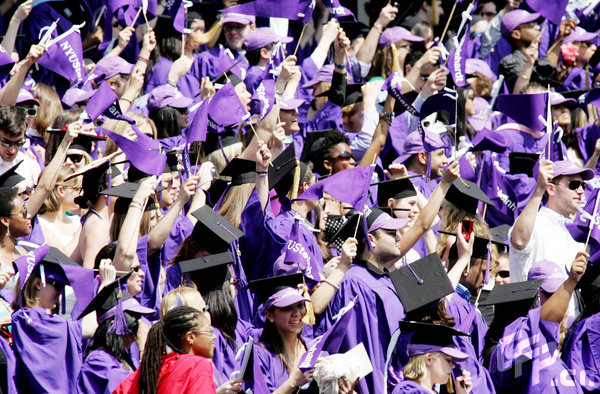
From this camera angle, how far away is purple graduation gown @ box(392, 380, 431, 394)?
5.25 metres

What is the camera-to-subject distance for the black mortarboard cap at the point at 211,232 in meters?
5.87

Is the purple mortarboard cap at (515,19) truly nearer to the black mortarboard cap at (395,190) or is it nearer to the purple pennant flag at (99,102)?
the black mortarboard cap at (395,190)

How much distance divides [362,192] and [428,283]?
0.83 metres

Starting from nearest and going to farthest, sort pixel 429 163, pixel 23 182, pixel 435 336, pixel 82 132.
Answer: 1. pixel 435 336
2. pixel 23 182
3. pixel 82 132
4. pixel 429 163

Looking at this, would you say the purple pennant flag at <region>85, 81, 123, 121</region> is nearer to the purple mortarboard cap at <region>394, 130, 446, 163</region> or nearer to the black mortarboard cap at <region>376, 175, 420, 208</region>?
the black mortarboard cap at <region>376, 175, 420, 208</region>

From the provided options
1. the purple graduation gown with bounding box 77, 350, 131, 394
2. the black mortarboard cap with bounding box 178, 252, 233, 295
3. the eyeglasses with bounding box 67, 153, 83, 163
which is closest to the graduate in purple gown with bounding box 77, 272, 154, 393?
the purple graduation gown with bounding box 77, 350, 131, 394

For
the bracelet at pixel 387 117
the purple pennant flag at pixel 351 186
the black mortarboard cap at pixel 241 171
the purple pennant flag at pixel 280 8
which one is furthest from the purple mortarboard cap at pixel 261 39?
the purple pennant flag at pixel 351 186

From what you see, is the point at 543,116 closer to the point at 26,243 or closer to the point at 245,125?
the point at 245,125

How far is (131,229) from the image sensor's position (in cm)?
556

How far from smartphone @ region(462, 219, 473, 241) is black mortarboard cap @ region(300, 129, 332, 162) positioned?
1638 millimetres

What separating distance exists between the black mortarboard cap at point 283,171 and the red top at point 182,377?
2.17m

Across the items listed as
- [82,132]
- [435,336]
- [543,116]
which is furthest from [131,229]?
[543,116]

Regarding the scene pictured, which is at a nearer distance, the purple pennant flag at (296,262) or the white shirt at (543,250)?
the purple pennant flag at (296,262)

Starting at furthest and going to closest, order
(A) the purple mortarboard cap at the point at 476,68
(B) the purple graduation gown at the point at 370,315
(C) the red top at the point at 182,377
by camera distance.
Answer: (A) the purple mortarboard cap at the point at 476,68
(B) the purple graduation gown at the point at 370,315
(C) the red top at the point at 182,377
